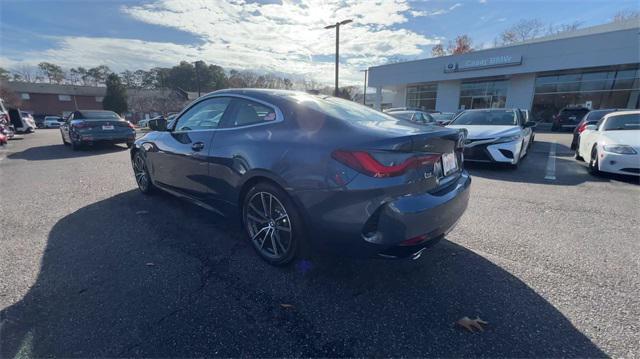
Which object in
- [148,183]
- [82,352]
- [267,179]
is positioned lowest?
[82,352]

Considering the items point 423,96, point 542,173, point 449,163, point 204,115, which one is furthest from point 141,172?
point 423,96

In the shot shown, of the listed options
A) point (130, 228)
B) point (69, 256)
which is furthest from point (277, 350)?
point (130, 228)

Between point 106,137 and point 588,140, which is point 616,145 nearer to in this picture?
point 588,140

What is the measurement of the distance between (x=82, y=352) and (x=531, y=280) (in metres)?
3.21

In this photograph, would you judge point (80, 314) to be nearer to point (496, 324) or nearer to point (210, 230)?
point (210, 230)

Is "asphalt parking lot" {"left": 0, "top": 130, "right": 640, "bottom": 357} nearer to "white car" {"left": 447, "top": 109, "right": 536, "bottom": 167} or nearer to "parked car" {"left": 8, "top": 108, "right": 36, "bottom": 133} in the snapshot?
"white car" {"left": 447, "top": 109, "right": 536, "bottom": 167}

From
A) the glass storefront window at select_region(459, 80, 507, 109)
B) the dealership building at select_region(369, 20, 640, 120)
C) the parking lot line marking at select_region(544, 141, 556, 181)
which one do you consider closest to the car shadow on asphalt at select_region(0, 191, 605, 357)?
the parking lot line marking at select_region(544, 141, 556, 181)

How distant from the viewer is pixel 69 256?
2738 mm

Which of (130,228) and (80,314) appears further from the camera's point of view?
(130,228)

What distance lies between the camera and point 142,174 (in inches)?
179

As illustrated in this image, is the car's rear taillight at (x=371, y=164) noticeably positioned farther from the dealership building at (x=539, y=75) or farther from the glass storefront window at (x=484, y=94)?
the glass storefront window at (x=484, y=94)

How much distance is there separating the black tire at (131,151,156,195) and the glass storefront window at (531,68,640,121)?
29091 millimetres

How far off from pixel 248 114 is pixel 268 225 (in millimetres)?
1108

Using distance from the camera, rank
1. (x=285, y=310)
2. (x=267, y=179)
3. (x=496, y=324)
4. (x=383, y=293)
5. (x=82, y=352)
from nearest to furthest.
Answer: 1. (x=82, y=352)
2. (x=496, y=324)
3. (x=285, y=310)
4. (x=383, y=293)
5. (x=267, y=179)
